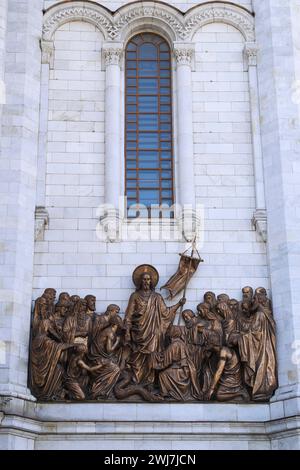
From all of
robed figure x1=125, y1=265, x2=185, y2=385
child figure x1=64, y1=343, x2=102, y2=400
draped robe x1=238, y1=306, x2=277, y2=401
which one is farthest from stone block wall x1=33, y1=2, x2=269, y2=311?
child figure x1=64, y1=343, x2=102, y2=400

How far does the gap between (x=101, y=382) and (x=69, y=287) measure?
7.10ft

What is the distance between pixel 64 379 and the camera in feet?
52.8

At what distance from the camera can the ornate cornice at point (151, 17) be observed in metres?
19.3

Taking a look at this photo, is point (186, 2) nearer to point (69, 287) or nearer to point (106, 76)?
point (106, 76)

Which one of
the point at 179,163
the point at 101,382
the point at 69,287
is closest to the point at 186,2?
the point at 179,163

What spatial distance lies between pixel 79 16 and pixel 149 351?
8.13m

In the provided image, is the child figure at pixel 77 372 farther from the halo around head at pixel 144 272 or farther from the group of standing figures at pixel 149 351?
the halo around head at pixel 144 272

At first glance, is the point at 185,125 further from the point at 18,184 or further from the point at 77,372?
the point at 77,372

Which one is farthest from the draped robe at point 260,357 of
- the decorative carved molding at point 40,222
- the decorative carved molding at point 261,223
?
the decorative carved molding at point 40,222

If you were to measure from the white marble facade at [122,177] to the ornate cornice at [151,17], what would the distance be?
3cm

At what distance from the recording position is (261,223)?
17.6m

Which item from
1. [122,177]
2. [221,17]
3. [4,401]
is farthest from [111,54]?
[4,401]

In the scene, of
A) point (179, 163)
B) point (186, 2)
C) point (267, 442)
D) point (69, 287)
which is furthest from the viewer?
point (186, 2)

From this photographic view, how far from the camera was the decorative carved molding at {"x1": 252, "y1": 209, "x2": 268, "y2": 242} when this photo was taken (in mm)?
17531
